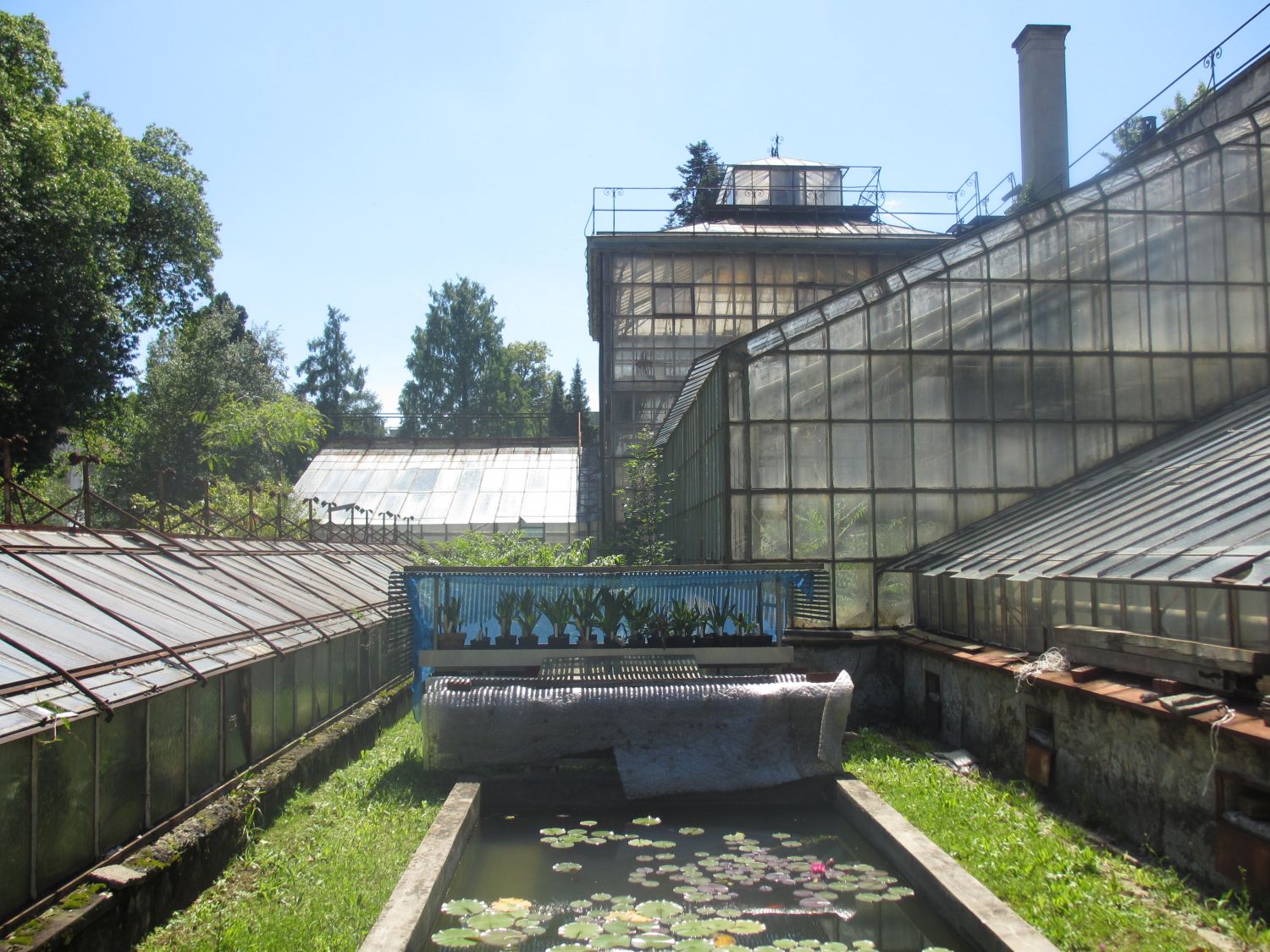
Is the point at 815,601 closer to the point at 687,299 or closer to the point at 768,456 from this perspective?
the point at 768,456

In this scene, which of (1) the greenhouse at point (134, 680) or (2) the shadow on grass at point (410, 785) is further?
(2) the shadow on grass at point (410, 785)

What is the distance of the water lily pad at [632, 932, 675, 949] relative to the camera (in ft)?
20.7

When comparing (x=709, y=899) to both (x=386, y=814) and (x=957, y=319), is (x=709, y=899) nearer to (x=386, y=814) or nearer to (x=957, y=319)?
(x=386, y=814)

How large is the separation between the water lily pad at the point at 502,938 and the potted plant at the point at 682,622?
5551mm

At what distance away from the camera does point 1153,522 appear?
32.9 feet

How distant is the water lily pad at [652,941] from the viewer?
20.7 ft

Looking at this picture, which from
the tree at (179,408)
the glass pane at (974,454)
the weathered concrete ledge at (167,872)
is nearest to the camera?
the weathered concrete ledge at (167,872)

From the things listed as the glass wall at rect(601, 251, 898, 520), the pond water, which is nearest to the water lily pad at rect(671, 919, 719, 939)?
the pond water

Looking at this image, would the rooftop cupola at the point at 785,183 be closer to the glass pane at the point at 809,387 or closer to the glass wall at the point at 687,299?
the glass wall at the point at 687,299

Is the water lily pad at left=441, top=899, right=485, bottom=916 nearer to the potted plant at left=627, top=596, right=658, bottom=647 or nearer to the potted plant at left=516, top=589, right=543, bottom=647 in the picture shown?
the potted plant at left=516, top=589, right=543, bottom=647

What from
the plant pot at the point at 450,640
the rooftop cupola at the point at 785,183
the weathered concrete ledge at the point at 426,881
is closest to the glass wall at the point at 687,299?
the rooftop cupola at the point at 785,183

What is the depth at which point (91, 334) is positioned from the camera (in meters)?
24.6

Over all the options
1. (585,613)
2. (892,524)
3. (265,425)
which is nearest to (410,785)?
(585,613)

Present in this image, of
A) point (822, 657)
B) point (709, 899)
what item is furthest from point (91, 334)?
point (709, 899)
